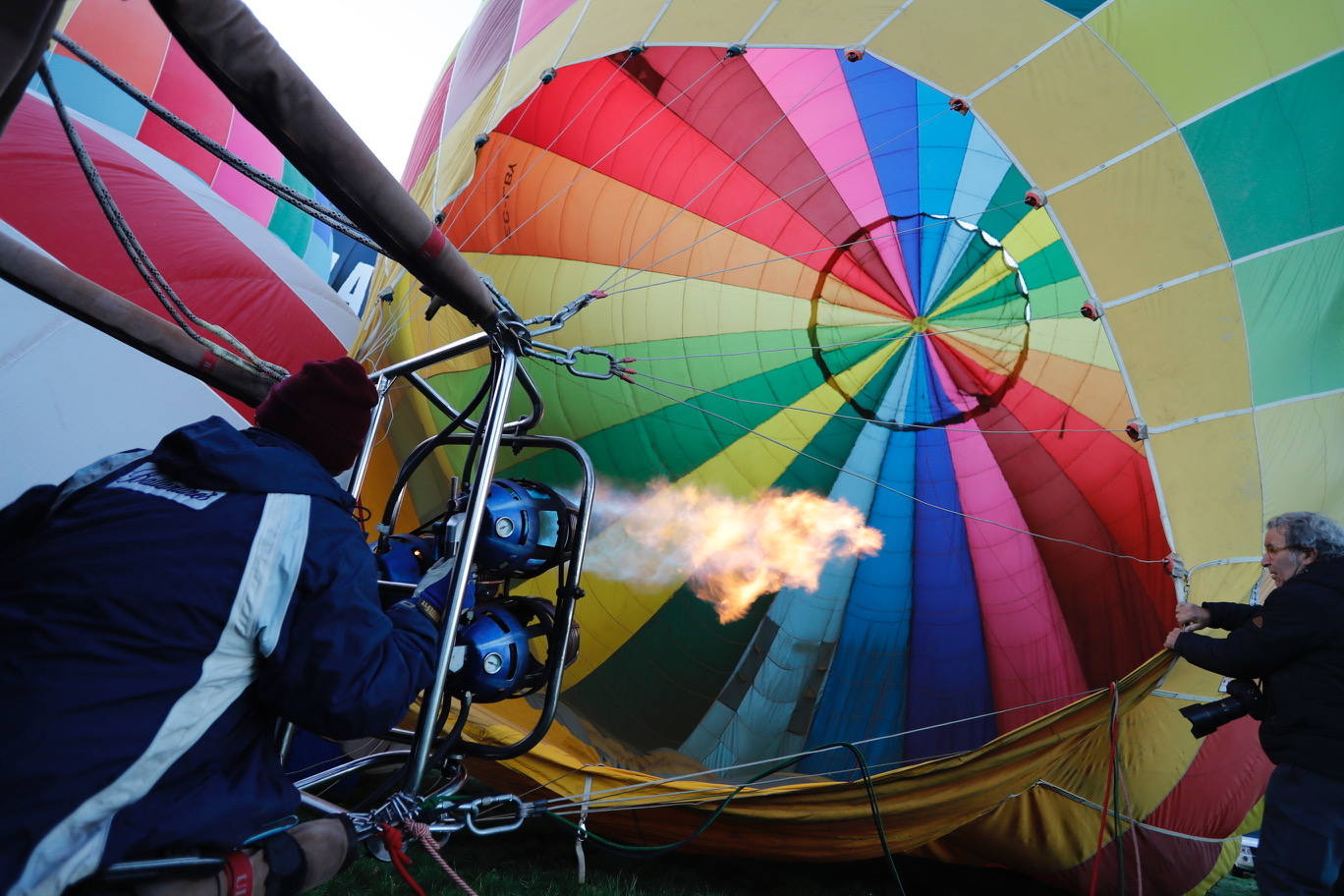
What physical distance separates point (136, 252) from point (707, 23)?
5.63 feet

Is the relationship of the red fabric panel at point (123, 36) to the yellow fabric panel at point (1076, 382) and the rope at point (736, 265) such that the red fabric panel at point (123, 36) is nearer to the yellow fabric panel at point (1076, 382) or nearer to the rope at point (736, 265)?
the rope at point (736, 265)

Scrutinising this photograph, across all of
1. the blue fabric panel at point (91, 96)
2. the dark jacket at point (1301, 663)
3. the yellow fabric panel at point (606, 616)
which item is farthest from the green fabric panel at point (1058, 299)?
the blue fabric panel at point (91, 96)

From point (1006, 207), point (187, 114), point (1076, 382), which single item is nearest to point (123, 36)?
point (187, 114)

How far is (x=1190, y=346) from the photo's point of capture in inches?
90.9

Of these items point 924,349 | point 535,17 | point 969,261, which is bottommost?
point 924,349

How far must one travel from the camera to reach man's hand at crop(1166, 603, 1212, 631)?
7.29 feet

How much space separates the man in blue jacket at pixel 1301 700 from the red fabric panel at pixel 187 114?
5.37 m

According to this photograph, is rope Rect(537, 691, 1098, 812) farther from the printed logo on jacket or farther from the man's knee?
the printed logo on jacket

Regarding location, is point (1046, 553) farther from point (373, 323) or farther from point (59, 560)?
point (59, 560)

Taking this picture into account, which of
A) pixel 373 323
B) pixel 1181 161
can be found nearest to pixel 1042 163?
pixel 1181 161

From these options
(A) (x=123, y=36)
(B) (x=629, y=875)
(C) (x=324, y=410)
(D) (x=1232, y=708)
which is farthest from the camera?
(A) (x=123, y=36)

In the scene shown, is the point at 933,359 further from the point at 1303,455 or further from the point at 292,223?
the point at 292,223

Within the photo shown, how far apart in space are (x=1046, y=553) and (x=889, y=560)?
51 centimetres

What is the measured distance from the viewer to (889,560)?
2980 millimetres
